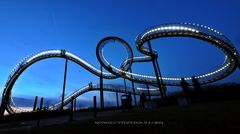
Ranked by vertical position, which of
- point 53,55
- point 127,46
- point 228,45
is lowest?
point 228,45

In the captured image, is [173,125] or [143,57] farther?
[143,57]

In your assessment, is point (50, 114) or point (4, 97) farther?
point (4, 97)

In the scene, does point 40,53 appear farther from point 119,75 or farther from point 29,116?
point 119,75

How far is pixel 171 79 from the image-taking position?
27.4 metres

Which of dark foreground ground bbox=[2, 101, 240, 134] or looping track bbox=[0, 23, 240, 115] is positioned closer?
dark foreground ground bbox=[2, 101, 240, 134]

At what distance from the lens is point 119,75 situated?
2317 centimetres

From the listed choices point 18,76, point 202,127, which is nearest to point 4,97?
point 18,76

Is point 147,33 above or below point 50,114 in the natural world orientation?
Answer: above

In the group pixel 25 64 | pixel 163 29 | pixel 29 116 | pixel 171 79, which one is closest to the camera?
pixel 29 116

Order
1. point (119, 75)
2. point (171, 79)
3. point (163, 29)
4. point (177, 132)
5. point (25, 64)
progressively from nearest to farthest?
point (177, 132) → point (163, 29) → point (25, 64) → point (119, 75) → point (171, 79)

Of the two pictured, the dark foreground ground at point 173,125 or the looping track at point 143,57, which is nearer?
the dark foreground ground at point 173,125

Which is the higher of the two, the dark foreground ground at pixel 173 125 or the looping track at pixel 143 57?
the looping track at pixel 143 57

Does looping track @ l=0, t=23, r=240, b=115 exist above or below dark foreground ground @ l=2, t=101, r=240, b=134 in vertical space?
above

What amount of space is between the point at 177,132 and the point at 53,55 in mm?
22121
